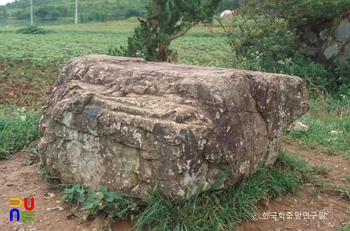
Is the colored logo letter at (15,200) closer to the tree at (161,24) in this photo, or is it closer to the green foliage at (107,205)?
the green foliage at (107,205)

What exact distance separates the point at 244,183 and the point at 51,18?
51391 mm

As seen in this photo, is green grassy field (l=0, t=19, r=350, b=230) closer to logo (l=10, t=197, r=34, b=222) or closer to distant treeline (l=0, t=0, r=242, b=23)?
logo (l=10, t=197, r=34, b=222)

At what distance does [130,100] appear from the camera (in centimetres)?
318

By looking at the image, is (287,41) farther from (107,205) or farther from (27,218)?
(27,218)

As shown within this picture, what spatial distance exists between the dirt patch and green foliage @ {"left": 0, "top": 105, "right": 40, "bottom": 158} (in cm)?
32

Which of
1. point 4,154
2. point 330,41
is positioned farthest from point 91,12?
point 4,154

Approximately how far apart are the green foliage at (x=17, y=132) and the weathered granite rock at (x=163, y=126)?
73cm

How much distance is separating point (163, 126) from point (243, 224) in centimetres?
106

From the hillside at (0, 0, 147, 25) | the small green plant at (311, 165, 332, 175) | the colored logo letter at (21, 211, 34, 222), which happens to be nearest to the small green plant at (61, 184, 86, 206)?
the colored logo letter at (21, 211, 34, 222)

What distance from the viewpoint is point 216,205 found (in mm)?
3102

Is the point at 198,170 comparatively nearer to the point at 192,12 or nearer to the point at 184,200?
the point at 184,200

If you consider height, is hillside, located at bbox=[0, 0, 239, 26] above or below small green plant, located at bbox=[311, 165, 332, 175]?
above

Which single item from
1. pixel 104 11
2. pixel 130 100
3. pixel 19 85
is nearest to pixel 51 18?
pixel 104 11

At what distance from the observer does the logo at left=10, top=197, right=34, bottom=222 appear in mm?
3154
